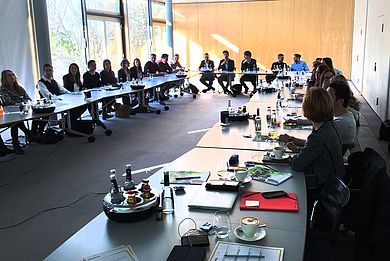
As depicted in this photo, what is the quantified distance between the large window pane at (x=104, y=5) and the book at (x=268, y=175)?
8406mm

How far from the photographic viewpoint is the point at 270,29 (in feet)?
48.6

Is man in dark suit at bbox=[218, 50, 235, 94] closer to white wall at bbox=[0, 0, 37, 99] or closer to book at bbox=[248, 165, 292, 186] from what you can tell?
white wall at bbox=[0, 0, 37, 99]

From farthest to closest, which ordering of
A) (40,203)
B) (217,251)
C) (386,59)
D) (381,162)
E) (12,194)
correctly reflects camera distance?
(386,59) < (12,194) < (40,203) < (381,162) < (217,251)

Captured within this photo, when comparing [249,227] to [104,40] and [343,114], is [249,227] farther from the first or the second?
[104,40]

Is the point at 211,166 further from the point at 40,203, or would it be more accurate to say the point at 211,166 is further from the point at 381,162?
the point at 40,203

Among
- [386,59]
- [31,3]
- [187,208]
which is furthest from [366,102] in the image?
[187,208]

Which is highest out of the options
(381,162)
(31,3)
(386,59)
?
(31,3)

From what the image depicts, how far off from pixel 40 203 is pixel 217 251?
3.01 m

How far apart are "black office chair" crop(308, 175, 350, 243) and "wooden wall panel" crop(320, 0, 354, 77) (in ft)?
41.7

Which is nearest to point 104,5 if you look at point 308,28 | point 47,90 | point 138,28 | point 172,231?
point 138,28

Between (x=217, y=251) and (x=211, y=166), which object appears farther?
(x=211, y=166)

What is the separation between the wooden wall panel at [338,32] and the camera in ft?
46.1

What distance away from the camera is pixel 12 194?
14.8 feet

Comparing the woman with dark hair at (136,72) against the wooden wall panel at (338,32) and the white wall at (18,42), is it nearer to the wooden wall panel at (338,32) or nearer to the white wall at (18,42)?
the white wall at (18,42)
